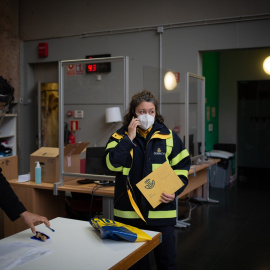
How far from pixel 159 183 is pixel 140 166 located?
16 cm

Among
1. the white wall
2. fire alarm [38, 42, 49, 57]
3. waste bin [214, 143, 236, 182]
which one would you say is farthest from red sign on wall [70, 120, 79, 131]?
waste bin [214, 143, 236, 182]

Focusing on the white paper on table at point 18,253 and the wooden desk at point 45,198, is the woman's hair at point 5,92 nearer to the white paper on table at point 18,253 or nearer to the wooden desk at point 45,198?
the white paper on table at point 18,253

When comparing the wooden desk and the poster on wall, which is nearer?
the wooden desk

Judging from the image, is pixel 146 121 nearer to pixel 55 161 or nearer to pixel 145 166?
pixel 145 166

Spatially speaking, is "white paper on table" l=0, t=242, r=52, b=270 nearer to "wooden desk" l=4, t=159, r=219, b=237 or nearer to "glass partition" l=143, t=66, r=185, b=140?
"wooden desk" l=4, t=159, r=219, b=237

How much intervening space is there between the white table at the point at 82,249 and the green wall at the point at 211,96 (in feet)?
18.2

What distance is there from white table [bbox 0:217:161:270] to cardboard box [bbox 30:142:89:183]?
1637 mm

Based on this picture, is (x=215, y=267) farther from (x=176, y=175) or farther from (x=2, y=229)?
(x=2, y=229)

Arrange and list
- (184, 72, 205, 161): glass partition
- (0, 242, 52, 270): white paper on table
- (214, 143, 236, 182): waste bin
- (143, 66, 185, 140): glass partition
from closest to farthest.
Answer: (0, 242, 52, 270): white paper on table
(184, 72, 205, 161): glass partition
(143, 66, 185, 140): glass partition
(214, 143, 236, 182): waste bin

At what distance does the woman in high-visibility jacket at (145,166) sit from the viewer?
2314mm

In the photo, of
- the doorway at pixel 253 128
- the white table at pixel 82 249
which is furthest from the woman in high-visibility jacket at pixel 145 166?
the doorway at pixel 253 128

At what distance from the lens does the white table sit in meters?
1.51

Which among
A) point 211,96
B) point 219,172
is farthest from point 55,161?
point 211,96

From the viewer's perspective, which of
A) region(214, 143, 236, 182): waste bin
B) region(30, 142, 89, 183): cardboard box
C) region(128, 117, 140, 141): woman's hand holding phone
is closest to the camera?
region(128, 117, 140, 141): woman's hand holding phone
